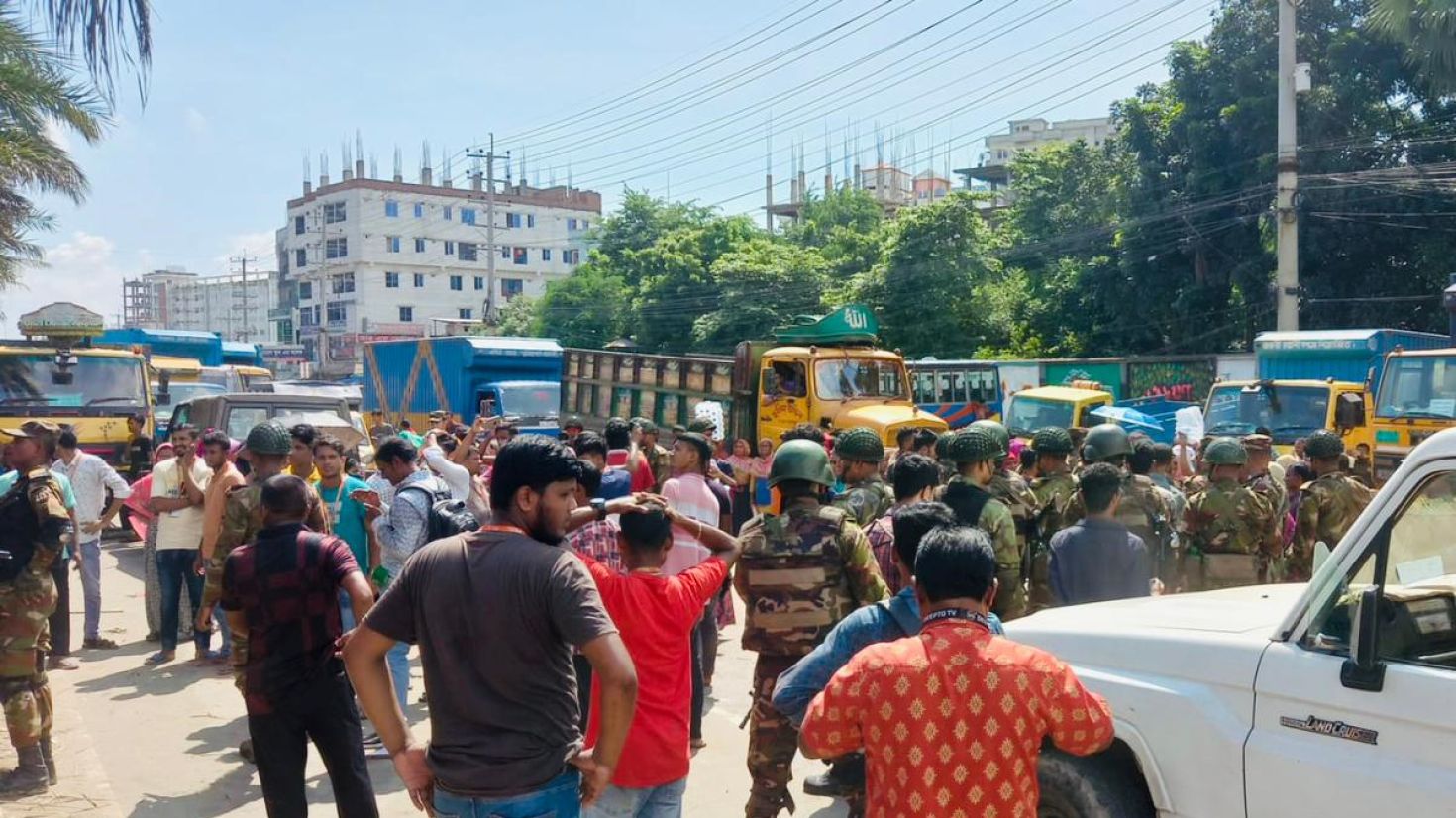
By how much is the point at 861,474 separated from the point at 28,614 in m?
4.19

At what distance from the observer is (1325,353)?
725 inches

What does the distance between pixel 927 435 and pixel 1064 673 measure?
7.10 meters

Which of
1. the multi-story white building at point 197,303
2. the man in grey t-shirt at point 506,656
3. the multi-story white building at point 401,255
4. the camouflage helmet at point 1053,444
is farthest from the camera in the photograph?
the multi-story white building at point 197,303

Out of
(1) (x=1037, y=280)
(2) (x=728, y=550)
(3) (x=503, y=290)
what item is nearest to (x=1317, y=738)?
(2) (x=728, y=550)

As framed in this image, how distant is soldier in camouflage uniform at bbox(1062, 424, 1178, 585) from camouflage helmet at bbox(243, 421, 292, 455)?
4056 millimetres

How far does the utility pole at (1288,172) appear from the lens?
20156mm

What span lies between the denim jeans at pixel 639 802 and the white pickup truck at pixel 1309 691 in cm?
117

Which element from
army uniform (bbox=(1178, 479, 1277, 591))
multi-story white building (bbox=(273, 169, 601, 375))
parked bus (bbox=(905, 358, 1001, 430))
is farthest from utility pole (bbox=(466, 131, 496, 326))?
army uniform (bbox=(1178, 479, 1277, 591))

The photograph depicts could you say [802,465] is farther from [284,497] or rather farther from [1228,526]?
[1228,526]

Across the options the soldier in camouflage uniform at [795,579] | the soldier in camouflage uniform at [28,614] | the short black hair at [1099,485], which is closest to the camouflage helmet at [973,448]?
the short black hair at [1099,485]

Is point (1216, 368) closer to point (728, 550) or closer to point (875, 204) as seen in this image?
point (728, 550)

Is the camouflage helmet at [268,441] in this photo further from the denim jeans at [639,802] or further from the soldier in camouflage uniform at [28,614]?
the denim jeans at [639,802]

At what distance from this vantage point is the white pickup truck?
3025 millimetres

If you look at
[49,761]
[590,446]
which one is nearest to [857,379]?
[590,446]
